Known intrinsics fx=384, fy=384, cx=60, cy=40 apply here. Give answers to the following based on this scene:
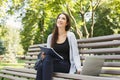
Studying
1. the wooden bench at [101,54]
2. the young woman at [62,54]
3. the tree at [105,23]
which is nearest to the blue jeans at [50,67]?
the young woman at [62,54]

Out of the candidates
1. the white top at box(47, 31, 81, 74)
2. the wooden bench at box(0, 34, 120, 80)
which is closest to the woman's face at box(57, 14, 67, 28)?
the white top at box(47, 31, 81, 74)

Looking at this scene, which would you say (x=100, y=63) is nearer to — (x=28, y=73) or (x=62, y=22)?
(x=62, y=22)

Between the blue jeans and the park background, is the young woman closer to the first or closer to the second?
the blue jeans

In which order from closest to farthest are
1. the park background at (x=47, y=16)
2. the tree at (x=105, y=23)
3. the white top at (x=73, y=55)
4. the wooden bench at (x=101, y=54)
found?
1. the wooden bench at (x=101, y=54)
2. the white top at (x=73, y=55)
3. the park background at (x=47, y=16)
4. the tree at (x=105, y=23)

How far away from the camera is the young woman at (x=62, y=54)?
19.3 ft

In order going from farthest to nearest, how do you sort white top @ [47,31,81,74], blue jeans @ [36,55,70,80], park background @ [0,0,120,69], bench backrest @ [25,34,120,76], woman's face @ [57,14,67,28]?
park background @ [0,0,120,69] → woman's face @ [57,14,67,28] → white top @ [47,31,81,74] → blue jeans @ [36,55,70,80] → bench backrest @ [25,34,120,76]

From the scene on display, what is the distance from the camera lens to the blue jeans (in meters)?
5.80

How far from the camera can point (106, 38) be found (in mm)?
5926

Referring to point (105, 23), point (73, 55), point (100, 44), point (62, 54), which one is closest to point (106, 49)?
point (100, 44)

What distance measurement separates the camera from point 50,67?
586 cm

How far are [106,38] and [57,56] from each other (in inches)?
32.6

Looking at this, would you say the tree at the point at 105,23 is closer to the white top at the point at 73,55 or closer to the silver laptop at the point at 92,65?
the white top at the point at 73,55

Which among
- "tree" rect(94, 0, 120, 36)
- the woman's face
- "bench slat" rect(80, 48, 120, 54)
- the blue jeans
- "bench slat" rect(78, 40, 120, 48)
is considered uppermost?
"tree" rect(94, 0, 120, 36)

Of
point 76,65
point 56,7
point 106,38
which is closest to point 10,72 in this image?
point 76,65
